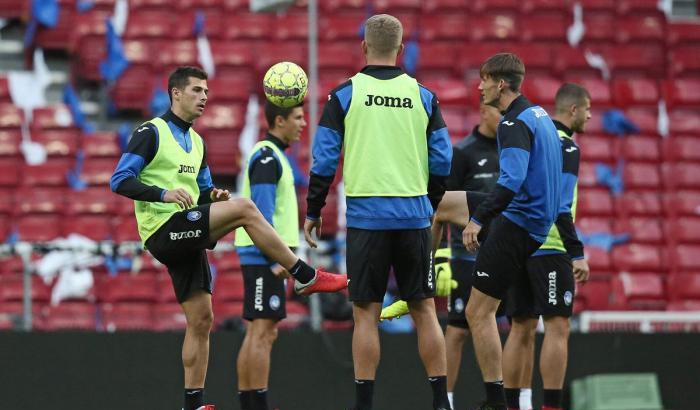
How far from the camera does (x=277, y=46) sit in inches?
603

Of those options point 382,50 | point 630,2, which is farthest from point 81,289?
point 630,2

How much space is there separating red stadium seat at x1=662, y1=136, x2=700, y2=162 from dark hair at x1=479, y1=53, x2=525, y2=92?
26.5 ft

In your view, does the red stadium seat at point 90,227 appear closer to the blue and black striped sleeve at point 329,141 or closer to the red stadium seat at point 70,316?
the red stadium seat at point 70,316

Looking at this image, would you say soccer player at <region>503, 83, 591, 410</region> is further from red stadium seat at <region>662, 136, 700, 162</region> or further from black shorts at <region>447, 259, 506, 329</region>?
red stadium seat at <region>662, 136, 700, 162</region>

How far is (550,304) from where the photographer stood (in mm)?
7906

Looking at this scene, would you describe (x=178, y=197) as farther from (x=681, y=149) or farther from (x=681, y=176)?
(x=681, y=149)

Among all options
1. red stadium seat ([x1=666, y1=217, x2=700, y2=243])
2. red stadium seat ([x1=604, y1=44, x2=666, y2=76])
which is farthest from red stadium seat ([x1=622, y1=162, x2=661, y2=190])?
red stadium seat ([x1=604, y1=44, x2=666, y2=76])

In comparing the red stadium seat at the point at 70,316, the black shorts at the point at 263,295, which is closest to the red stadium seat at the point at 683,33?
the red stadium seat at the point at 70,316

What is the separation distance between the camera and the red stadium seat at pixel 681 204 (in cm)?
1427

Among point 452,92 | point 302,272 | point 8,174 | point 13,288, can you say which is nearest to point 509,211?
point 302,272

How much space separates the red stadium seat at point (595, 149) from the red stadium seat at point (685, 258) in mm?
1468

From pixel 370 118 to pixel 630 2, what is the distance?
35.4ft

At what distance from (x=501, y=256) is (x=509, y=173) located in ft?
1.93

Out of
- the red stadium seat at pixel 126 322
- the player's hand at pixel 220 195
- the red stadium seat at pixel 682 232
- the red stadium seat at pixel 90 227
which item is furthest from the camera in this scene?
the red stadium seat at pixel 682 232
